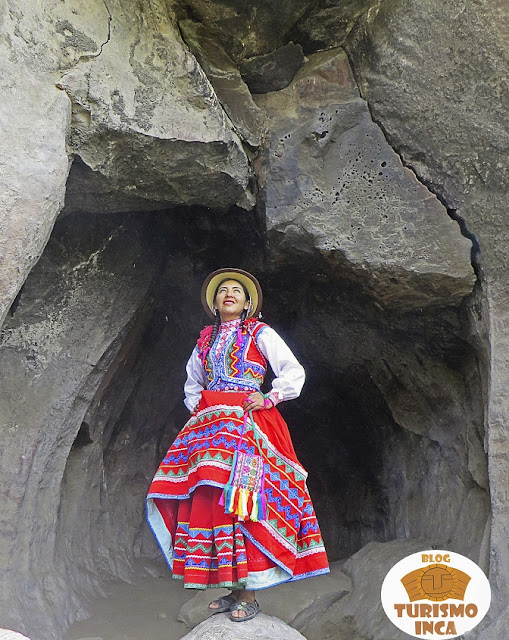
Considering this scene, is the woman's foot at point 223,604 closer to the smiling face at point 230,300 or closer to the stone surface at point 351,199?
the smiling face at point 230,300

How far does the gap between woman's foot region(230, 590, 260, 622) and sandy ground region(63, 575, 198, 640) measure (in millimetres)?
815

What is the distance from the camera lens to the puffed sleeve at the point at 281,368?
3031mm

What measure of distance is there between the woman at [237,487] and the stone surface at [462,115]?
38.0 inches

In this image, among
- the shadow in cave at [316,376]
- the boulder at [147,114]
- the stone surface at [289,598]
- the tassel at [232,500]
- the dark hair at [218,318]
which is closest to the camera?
the tassel at [232,500]

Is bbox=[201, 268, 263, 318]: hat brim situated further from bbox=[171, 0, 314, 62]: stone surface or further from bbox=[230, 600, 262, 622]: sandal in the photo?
bbox=[230, 600, 262, 622]: sandal

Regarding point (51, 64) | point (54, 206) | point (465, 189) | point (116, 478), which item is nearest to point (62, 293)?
point (54, 206)

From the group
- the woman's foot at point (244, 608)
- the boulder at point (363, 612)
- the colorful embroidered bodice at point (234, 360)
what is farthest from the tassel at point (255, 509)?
the boulder at point (363, 612)

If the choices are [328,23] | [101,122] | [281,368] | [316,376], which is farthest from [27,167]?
[316,376]

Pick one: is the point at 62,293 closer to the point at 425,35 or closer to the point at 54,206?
the point at 54,206

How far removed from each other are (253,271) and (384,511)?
79.1 inches

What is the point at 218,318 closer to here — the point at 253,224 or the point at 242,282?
the point at 242,282

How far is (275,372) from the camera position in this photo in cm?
315

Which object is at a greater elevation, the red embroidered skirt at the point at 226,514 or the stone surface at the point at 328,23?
the stone surface at the point at 328,23

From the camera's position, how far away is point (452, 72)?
3.27 meters
